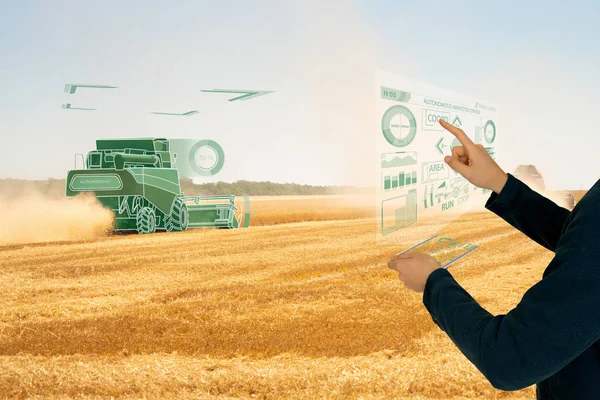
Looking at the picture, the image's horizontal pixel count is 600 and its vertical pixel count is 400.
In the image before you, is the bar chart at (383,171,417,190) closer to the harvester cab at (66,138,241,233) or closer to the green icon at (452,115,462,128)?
the green icon at (452,115,462,128)

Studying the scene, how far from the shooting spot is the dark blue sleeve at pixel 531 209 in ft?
2.90

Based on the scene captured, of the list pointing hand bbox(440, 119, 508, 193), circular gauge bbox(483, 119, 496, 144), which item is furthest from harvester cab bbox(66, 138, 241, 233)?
pointing hand bbox(440, 119, 508, 193)

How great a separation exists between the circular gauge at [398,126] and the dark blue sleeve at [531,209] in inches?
68.4

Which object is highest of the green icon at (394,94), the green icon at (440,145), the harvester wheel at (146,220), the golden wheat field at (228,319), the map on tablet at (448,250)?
the green icon at (394,94)

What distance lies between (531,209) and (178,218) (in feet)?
11.9

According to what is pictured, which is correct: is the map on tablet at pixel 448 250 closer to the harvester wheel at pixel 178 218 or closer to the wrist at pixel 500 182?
the wrist at pixel 500 182

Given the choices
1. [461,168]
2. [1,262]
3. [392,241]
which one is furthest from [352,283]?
[461,168]

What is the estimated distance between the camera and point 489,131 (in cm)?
431

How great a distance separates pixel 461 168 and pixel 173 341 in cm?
277

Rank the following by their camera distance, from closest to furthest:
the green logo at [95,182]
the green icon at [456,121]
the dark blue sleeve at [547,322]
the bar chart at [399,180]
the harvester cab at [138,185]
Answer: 1. the dark blue sleeve at [547,322]
2. the bar chart at [399,180]
3. the green icon at [456,121]
4. the green logo at [95,182]
5. the harvester cab at [138,185]

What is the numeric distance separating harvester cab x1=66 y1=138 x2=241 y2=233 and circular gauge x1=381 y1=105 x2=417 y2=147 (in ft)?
6.65

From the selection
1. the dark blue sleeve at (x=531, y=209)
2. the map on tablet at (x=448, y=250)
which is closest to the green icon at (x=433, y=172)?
the map on tablet at (x=448, y=250)

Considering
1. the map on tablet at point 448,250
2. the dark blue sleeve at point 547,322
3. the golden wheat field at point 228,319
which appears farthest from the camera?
the golden wheat field at point 228,319

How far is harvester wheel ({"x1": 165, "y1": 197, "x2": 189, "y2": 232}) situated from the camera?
13.8ft
